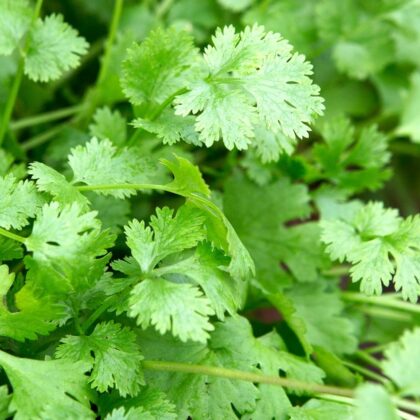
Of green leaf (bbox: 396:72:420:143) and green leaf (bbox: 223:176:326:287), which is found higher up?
green leaf (bbox: 396:72:420:143)

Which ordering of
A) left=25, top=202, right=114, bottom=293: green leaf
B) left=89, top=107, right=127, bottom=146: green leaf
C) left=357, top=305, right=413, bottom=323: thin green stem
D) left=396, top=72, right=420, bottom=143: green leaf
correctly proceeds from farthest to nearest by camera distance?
1. left=396, top=72, right=420, bottom=143: green leaf
2. left=357, top=305, right=413, bottom=323: thin green stem
3. left=89, top=107, right=127, bottom=146: green leaf
4. left=25, top=202, right=114, bottom=293: green leaf

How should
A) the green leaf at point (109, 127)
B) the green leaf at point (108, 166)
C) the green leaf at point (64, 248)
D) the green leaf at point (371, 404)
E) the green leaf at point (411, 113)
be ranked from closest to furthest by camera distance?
the green leaf at point (371, 404)
the green leaf at point (64, 248)
the green leaf at point (108, 166)
the green leaf at point (109, 127)
the green leaf at point (411, 113)

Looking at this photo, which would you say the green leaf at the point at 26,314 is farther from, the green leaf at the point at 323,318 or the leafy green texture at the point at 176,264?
the green leaf at the point at 323,318

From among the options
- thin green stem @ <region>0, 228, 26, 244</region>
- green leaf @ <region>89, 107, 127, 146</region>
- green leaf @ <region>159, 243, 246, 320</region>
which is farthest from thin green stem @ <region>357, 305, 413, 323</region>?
thin green stem @ <region>0, 228, 26, 244</region>

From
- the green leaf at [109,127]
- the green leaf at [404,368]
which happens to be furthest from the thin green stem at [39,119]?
the green leaf at [404,368]

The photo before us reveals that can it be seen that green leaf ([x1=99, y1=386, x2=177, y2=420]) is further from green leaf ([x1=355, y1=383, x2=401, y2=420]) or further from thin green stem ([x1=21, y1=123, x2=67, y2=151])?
thin green stem ([x1=21, y1=123, x2=67, y2=151])

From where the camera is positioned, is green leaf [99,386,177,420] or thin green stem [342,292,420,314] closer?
green leaf [99,386,177,420]

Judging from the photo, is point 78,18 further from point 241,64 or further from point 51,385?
point 51,385
